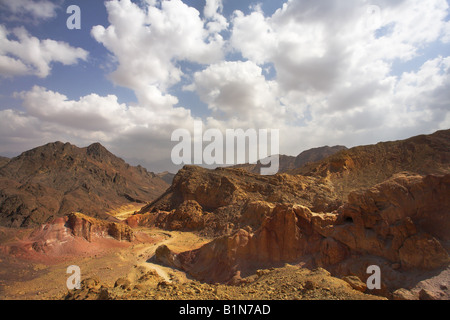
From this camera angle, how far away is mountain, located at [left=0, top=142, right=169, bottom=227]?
118 feet

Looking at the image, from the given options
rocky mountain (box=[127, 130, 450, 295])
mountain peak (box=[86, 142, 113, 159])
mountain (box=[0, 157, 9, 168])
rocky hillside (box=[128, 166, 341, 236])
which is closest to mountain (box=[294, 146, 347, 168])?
rocky hillside (box=[128, 166, 341, 236])

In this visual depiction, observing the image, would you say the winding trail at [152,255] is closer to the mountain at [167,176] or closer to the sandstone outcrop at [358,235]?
the sandstone outcrop at [358,235]

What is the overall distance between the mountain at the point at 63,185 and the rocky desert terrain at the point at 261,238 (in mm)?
356

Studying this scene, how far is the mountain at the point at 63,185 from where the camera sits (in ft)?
118

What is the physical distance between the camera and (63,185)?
53.8 meters

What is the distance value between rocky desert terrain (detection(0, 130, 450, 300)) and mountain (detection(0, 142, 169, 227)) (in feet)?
1.17

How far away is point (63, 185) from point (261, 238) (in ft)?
178

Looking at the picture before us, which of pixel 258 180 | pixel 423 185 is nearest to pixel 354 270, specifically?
pixel 423 185

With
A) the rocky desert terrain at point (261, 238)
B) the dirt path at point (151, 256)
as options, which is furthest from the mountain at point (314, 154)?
the dirt path at point (151, 256)

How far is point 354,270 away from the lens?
11172 millimetres

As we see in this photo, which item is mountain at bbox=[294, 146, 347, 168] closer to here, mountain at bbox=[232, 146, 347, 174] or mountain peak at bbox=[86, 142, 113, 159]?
mountain at bbox=[232, 146, 347, 174]

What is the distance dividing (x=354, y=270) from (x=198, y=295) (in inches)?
314

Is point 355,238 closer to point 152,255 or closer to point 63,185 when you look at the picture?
point 152,255
